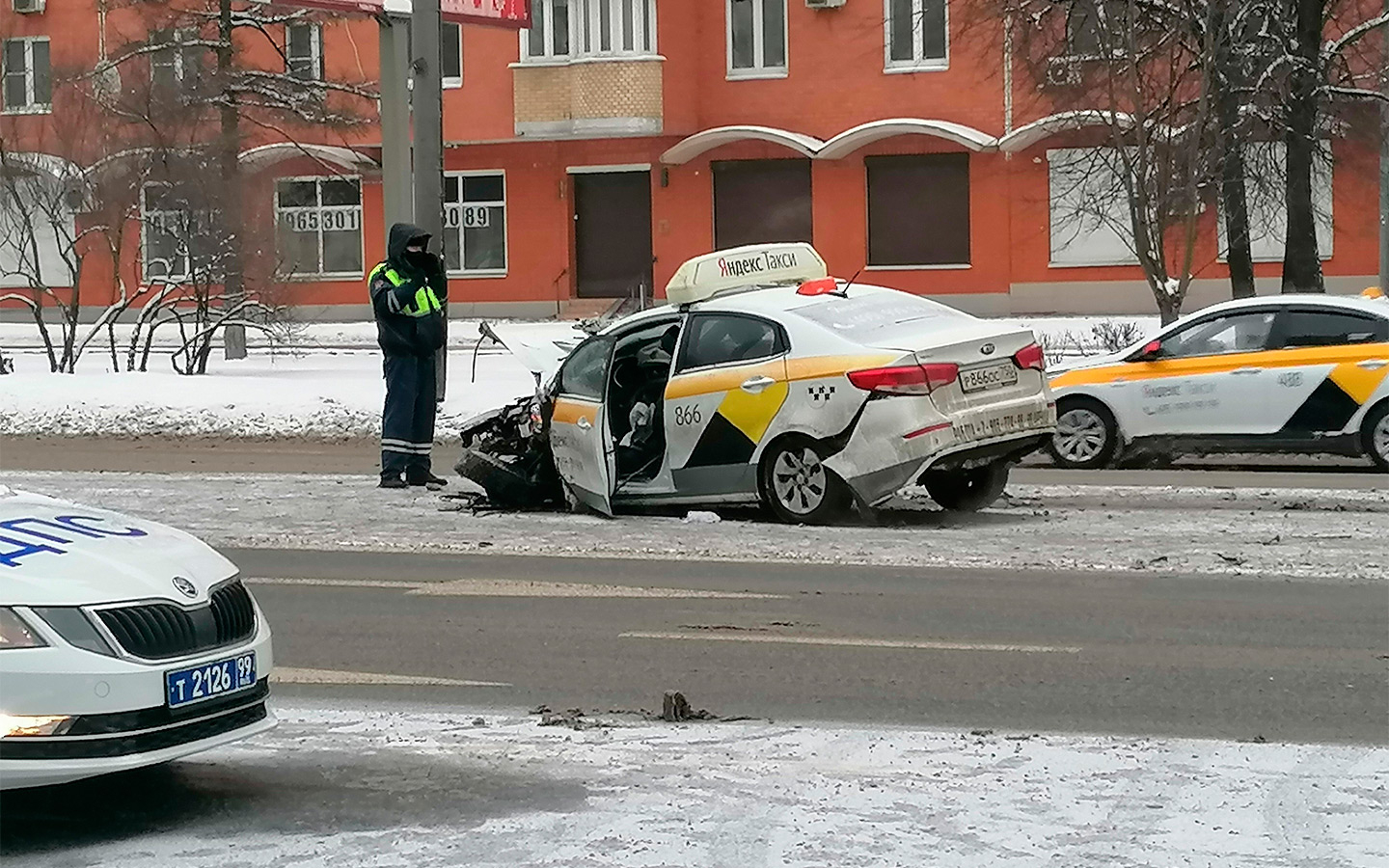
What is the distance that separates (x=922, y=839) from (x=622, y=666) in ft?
10.4

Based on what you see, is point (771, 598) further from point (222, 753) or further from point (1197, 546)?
point (222, 753)

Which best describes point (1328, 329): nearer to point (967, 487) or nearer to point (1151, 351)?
point (1151, 351)

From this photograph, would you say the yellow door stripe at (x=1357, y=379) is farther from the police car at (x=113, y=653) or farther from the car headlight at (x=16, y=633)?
the car headlight at (x=16, y=633)

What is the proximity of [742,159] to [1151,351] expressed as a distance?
27.5 m

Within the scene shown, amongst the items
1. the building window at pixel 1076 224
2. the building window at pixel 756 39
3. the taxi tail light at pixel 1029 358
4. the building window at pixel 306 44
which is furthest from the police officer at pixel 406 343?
the building window at pixel 756 39

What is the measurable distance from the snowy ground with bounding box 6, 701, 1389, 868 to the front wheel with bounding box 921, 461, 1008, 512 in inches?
246

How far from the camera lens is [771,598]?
1048cm

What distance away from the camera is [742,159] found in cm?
4378

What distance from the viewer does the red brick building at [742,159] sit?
41656 millimetres

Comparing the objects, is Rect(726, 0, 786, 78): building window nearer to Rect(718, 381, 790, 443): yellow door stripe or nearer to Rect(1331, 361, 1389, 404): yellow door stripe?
Rect(1331, 361, 1389, 404): yellow door stripe

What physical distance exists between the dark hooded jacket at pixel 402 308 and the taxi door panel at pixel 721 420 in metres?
2.67

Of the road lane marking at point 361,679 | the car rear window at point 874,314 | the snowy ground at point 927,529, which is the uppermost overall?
the car rear window at point 874,314

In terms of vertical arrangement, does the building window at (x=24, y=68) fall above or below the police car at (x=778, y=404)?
above

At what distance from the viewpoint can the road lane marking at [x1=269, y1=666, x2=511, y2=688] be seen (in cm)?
853
